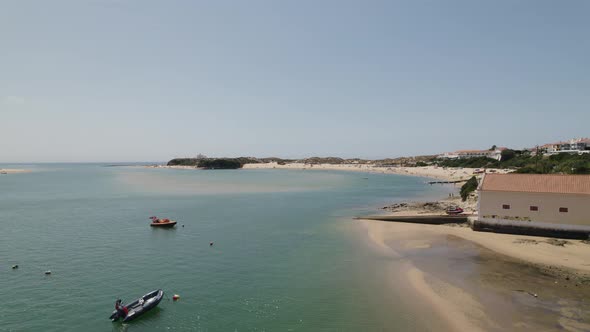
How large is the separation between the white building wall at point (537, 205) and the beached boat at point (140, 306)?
99.2ft

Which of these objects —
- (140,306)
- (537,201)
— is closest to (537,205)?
(537,201)

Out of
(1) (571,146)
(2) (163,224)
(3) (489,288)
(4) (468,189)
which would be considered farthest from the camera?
(1) (571,146)

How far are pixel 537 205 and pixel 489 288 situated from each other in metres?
15.5

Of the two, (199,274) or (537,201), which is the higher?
(537,201)

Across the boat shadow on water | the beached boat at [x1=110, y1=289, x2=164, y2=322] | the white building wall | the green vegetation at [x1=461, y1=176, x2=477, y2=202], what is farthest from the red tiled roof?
the boat shadow on water

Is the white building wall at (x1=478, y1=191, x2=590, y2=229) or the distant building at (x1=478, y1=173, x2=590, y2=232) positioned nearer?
the white building wall at (x1=478, y1=191, x2=590, y2=229)

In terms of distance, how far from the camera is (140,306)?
1823 centimetres

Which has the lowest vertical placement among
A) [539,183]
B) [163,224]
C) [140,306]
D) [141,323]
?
[141,323]

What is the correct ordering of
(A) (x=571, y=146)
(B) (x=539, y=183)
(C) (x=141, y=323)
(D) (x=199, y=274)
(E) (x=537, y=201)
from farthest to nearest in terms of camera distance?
(A) (x=571, y=146) < (B) (x=539, y=183) < (E) (x=537, y=201) < (D) (x=199, y=274) < (C) (x=141, y=323)

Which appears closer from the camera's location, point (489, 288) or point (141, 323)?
point (141, 323)

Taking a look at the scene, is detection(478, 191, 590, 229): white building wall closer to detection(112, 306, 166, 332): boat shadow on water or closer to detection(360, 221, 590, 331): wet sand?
detection(360, 221, 590, 331): wet sand

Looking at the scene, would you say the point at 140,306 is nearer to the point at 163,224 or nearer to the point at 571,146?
the point at 163,224

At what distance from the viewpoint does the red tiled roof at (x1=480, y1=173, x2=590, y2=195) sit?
98.8ft

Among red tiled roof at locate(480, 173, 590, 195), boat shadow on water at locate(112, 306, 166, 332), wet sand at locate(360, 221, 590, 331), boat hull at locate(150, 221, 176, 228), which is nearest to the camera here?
wet sand at locate(360, 221, 590, 331)
